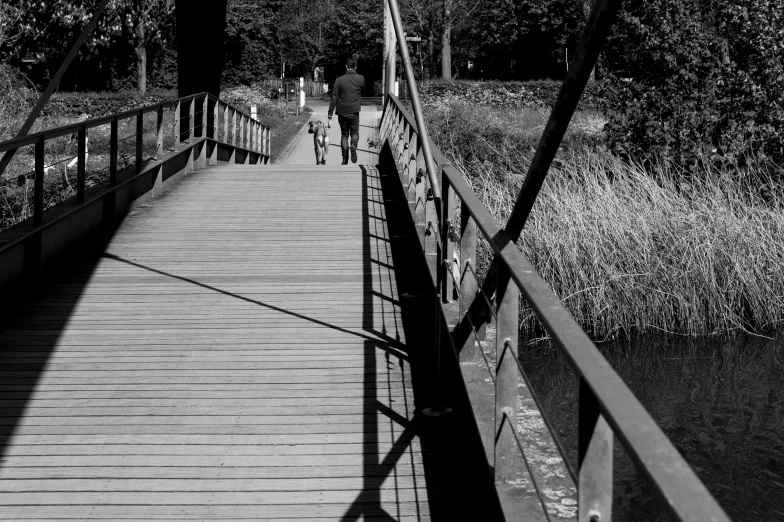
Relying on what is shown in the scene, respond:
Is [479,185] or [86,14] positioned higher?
[86,14]

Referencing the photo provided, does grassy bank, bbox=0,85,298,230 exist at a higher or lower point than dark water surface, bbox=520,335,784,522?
higher

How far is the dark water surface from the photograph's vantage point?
26.4ft

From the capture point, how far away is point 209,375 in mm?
6031

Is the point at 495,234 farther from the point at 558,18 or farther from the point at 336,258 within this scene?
the point at 558,18

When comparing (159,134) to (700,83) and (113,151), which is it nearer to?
(113,151)

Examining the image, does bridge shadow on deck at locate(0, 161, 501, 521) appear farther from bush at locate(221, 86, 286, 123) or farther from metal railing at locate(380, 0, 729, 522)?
bush at locate(221, 86, 286, 123)

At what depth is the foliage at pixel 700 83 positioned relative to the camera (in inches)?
709

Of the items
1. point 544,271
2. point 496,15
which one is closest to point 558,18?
point 496,15

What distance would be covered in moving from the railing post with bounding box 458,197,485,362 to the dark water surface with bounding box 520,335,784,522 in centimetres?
235

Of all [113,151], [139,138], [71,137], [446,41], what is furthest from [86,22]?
[113,151]

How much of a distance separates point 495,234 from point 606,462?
180cm

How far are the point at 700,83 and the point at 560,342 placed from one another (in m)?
18.4

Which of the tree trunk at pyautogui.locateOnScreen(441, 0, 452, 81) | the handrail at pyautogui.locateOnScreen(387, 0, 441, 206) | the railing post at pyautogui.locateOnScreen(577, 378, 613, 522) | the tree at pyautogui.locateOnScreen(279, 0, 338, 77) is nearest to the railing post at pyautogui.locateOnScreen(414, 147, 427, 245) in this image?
the handrail at pyautogui.locateOnScreen(387, 0, 441, 206)

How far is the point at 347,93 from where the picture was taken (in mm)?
16406
